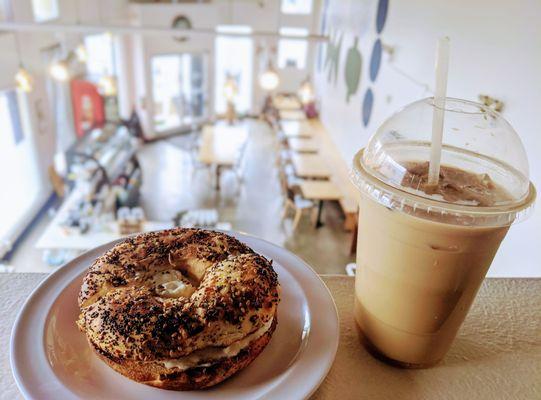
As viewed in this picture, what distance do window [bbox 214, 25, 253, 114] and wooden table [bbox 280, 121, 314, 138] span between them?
124 inches

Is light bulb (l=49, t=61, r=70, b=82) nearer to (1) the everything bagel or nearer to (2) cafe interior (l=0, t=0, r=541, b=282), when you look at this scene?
(2) cafe interior (l=0, t=0, r=541, b=282)

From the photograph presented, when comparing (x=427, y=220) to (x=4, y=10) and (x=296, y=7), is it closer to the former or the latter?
(x=4, y=10)

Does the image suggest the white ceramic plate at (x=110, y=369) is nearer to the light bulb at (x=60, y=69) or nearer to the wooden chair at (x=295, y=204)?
the light bulb at (x=60, y=69)

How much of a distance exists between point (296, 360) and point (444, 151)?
0.50 metres

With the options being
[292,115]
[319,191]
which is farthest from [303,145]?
[292,115]

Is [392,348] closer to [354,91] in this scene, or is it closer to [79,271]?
[79,271]

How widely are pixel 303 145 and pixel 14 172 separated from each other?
5.21 m

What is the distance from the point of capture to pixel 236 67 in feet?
43.6

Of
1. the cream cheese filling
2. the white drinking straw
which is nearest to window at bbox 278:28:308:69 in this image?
the white drinking straw

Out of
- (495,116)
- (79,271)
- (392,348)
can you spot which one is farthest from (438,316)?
(79,271)

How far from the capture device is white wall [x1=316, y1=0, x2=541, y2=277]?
9.71ft

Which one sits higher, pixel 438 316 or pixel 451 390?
pixel 438 316

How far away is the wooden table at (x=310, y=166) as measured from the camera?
7758 millimetres

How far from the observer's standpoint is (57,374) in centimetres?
71
